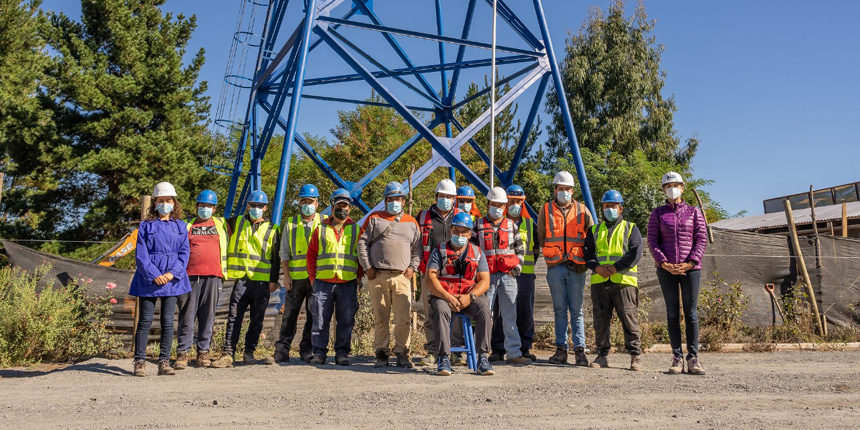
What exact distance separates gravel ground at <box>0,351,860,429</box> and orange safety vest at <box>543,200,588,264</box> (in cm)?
118

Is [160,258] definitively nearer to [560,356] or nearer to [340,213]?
[340,213]

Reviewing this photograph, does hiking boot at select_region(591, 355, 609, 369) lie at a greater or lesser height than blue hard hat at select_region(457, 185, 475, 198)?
lesser

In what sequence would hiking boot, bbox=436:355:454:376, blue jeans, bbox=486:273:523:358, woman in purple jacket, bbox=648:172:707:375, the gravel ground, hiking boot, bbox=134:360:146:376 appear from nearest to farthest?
the gravel ground
hiking boot, bbox=436:355:454:376
hiking boot, bbox=134:360:146:376
woman in purple jacket, bbox=648:172:707:375
blue jeans, bbox=486:273:523:358

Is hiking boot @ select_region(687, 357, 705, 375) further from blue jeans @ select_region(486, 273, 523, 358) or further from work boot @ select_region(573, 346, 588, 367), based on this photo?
blue jeans @ select_region(486, 273, 523, 358)

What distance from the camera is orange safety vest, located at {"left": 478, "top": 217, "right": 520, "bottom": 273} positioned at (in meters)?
7.08

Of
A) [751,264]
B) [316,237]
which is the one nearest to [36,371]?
[316,237]

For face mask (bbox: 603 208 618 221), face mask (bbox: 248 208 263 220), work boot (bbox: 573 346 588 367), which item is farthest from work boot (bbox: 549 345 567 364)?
face mask (bbox: 248 208 263 220)

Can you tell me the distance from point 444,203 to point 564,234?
1.35 meters

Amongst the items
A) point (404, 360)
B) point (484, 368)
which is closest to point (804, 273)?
point (484, 368)

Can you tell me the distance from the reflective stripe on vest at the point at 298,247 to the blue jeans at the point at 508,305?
78.1 inches

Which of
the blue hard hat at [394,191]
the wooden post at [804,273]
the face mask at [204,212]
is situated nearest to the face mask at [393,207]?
the blue hard hat at [394,191]

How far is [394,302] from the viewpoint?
7016mm

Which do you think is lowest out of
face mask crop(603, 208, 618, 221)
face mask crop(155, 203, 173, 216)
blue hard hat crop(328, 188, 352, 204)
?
face mask crop(155, 203, 173, 216)

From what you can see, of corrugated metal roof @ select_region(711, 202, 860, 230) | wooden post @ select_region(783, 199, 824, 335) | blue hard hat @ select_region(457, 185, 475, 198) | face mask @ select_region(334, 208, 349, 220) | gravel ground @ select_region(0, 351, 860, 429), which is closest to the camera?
gravel ground @ select_region(0, 351, 860, 429)
